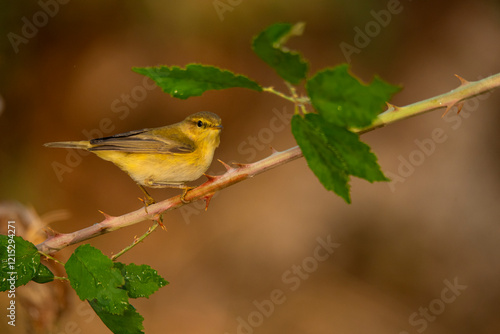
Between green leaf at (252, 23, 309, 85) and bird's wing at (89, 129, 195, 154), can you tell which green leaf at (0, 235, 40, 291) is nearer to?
bird's wing at (89, 129, 195, 154)

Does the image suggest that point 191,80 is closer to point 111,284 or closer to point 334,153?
point 334,153

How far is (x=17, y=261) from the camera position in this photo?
66cm

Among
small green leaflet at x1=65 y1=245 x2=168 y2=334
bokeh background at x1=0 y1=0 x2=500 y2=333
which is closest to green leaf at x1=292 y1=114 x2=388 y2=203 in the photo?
small green leaflet at x1=65 y1=245 x2=168 y2=334

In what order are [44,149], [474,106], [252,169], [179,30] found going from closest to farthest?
[252,169] < [44,149] < [179,30] < [474,106]

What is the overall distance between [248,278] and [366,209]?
667 mm

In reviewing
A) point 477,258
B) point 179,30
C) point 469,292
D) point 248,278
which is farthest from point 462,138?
point 179,30

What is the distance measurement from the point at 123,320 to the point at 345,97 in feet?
1.29

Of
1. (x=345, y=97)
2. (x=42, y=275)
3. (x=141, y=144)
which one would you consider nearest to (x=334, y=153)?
(x=345, y=97)

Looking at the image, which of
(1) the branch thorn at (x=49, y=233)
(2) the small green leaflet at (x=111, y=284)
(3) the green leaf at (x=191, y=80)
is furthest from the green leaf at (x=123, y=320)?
(3) the green leaf at (x=191, y=80)

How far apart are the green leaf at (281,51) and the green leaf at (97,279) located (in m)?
0.33

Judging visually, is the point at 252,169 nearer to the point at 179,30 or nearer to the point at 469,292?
the point at 179,30

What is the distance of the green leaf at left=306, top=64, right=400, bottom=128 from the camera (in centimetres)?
45

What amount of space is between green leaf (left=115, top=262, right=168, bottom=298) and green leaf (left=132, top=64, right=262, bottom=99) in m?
0.25

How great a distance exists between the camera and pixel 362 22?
2.53 metres
